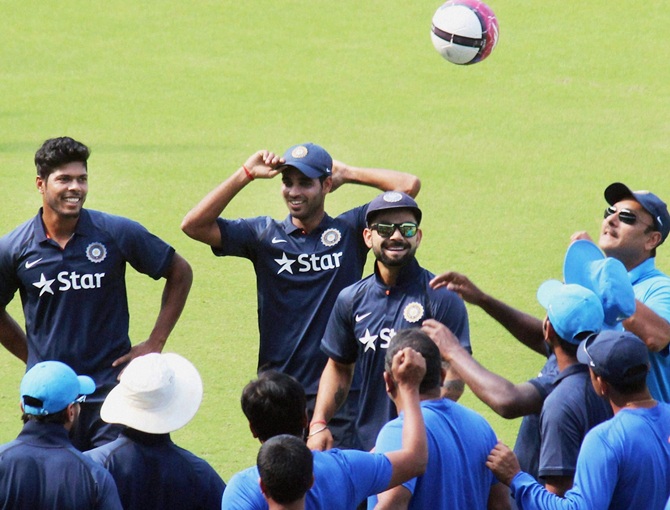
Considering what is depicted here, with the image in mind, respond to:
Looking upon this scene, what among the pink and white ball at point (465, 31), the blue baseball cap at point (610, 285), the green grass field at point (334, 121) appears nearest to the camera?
the blue baseball cap at point (610, 285)

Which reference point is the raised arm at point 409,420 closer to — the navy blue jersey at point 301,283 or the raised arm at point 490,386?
the raised arm at point 490,386

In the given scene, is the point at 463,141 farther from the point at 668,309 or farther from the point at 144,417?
the point at 144,417

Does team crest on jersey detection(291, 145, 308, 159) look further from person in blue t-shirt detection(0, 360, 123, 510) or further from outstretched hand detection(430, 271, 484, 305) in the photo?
person in blue t-shirt detection(0, 360, 123, 510)

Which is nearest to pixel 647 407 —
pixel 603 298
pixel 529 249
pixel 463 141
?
pixel 603 298

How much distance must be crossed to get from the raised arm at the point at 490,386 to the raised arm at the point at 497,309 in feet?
1.80

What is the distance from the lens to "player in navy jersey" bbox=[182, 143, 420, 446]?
21.6 feet

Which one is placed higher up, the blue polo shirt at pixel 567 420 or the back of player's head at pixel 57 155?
the back of player's head at pixel 57 155

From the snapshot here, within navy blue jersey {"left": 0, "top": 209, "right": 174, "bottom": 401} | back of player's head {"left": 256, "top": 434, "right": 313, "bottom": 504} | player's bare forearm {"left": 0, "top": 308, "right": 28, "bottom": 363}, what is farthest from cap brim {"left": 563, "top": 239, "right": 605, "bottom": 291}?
player's bare forearm {"left": 0, "top": 308, "right": 28, "bottom": 363}

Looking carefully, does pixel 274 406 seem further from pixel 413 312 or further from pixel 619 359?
pixel 413 312

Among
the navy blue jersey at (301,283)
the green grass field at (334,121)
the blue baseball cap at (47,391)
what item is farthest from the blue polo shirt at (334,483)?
the green grass field at (334,121)

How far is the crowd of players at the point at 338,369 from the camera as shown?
4484mm

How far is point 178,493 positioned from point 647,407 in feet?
6.09

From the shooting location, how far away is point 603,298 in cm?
532

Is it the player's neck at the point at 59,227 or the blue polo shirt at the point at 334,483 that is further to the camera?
the player's neck at the point at 59,227
